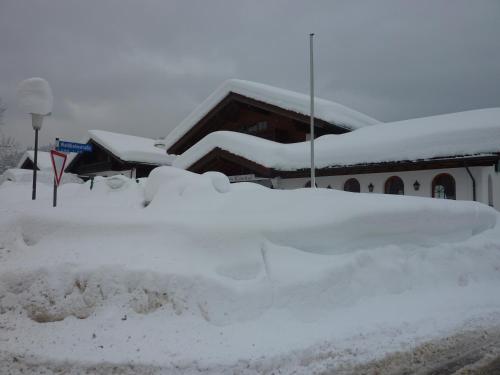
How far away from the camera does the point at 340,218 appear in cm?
584

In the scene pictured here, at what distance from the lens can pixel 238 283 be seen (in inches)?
→ 185

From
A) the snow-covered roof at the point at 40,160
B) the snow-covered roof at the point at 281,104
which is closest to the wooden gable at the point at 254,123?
the snow-covered roof at the point at 281,104

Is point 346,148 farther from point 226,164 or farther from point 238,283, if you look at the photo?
point 238,283

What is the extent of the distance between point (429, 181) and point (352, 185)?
8.88ft

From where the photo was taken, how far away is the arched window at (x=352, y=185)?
13.8 m

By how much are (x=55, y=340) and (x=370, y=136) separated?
12.0 metres


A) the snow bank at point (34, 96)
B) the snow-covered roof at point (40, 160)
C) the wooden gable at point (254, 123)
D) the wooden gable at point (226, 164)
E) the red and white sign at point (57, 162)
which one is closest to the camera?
the red and white sign at point (57, 162)

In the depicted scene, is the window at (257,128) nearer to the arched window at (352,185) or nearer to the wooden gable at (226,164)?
the wooden gable at (226,164)

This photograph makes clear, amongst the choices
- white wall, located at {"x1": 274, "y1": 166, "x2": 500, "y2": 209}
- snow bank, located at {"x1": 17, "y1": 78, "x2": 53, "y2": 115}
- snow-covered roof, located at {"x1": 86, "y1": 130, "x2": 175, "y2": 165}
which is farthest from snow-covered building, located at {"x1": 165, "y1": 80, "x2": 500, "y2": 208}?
snow bank, located at {"x1": 17, "y1": 78, "x2": 53, "y2": 115}

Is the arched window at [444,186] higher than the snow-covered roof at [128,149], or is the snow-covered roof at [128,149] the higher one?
the snow-covered roof at [128,149]

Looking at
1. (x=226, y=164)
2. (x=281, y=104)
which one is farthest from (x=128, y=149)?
(x=281, y=104)

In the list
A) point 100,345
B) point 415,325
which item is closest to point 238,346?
point 100,345

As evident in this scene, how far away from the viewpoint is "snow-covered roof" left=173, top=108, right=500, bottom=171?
35.1 feet

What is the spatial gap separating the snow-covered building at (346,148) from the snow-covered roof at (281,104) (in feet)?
0.14
